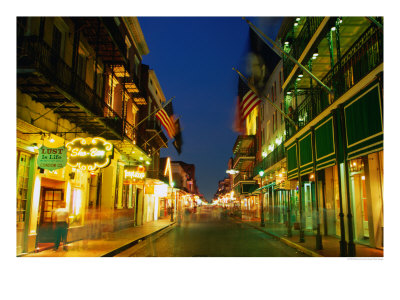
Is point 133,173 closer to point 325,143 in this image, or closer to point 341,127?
point 325,143

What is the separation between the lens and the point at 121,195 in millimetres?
21969

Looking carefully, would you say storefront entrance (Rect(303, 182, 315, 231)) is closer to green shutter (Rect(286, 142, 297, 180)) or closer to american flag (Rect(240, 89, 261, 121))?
green shutter (Rect(286, 142, 297, 180))

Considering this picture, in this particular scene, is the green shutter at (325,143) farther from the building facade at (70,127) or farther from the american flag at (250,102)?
the building facade at (70,127)

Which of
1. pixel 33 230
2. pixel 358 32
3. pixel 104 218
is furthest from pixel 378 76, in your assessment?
pixel 104 218

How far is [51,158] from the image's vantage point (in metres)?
10.8

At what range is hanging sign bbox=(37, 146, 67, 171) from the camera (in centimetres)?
1070

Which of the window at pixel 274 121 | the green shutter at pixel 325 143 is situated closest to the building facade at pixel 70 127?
the green shutter at pixel 325 143

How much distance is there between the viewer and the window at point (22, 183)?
1084 cm

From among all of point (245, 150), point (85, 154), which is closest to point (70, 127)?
point (85, 154)

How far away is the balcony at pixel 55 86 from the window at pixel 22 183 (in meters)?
2.02

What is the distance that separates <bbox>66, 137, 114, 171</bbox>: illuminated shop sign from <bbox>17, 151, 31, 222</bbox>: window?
1.60m
